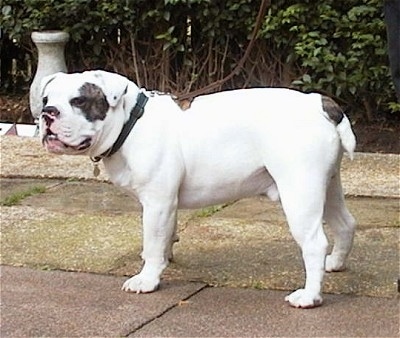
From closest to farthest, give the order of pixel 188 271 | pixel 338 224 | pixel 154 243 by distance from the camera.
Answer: pixel 154 243 → pixel 338 224 → pixel 188 271

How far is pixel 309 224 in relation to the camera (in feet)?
15.2

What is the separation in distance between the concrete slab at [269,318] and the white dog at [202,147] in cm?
13

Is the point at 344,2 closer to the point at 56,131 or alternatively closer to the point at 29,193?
the point at 29,193

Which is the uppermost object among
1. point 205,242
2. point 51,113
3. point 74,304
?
point 51,113

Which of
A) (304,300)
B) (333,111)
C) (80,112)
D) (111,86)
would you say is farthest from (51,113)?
(304,300)

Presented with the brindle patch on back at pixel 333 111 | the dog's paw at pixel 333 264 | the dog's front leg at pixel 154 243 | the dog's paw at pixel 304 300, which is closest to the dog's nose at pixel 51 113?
the dog's front leg at pixel 154 243

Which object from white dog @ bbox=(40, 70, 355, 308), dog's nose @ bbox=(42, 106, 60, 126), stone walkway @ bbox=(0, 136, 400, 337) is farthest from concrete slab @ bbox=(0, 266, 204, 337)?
dog's nose @ bbox=(42, 106, 60, 126)

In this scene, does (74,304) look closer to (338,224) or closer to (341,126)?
(338,224)

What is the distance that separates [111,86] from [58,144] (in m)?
0.36

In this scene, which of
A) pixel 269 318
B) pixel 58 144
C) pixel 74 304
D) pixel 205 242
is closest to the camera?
pixel 269 318

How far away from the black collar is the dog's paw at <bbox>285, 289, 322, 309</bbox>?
1.05 metres

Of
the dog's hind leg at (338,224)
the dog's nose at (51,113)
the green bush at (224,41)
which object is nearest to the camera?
the dog's nose at (51,113)

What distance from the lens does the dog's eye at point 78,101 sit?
4.65m

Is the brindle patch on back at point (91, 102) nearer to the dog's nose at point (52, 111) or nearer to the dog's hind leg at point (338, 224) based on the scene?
the dog's nose at point (52, 111)
